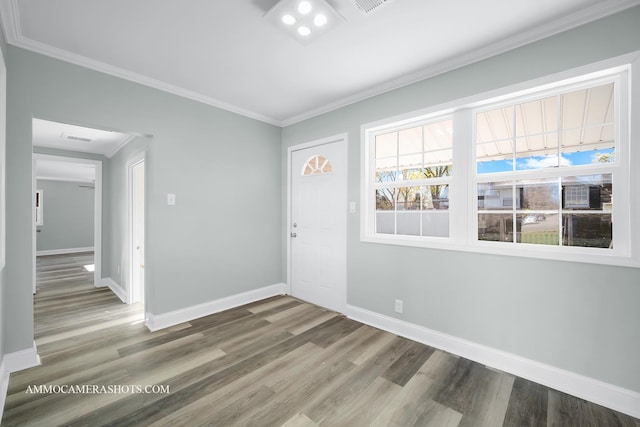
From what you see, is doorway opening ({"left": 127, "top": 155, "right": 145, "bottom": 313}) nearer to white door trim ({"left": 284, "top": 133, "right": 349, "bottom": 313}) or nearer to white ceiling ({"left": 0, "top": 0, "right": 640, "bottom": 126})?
white ceiling ({"left": 0, "top": 0, "right": 640, "bottom": 126})

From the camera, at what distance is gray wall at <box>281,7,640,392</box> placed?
5.83ft

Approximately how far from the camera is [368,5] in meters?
1.75

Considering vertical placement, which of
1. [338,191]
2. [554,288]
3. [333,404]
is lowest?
[333,404]

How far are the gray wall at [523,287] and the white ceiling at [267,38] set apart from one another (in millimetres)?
129

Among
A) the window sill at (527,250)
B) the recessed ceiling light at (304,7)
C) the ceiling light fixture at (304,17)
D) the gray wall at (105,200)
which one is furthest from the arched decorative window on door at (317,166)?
the gray wall at (105,200)

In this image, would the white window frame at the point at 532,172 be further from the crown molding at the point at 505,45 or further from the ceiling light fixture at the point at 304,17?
the ceiling light fixture at the point at 304,17

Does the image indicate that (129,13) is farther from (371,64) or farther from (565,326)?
(565,326)

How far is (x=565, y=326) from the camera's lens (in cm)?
195

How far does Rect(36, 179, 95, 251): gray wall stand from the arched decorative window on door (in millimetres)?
8728

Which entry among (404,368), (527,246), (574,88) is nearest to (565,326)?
(527,246)

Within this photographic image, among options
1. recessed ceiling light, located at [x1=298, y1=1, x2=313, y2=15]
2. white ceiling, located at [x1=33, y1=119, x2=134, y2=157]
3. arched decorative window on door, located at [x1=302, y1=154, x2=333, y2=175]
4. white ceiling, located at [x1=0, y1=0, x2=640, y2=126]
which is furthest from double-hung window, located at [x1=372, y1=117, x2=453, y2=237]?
white ceiling, located at [x1=33, y1=119, x2=134, y2=157]

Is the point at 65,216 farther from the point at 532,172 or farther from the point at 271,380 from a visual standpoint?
the point at 532,172

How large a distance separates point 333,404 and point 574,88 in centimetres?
284

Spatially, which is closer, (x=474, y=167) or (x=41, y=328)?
(x=474, y=167)
